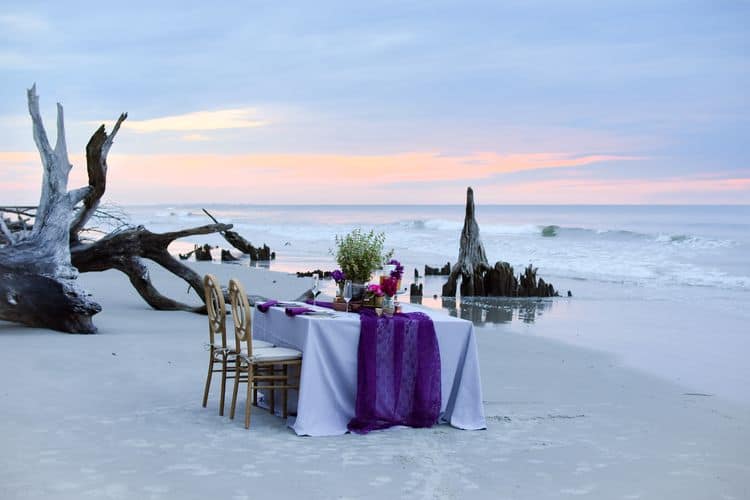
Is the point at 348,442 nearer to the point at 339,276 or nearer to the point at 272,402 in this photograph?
the point at 272,402

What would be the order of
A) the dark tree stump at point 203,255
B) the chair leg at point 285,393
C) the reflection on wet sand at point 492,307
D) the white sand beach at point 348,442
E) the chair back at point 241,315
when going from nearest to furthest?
the white sand beach at point 348,442, the chair back at point 241,315, the chair leg at point 285,393, the reflection on wet sand at point 492,307, the dark tree stump at point 203,255

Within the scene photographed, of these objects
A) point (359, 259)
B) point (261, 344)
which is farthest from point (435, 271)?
point (261, 344)

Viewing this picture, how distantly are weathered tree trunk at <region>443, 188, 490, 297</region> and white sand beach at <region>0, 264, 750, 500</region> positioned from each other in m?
7.59

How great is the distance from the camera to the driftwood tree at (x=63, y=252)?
9.82m

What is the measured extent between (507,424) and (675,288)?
47.0 ft

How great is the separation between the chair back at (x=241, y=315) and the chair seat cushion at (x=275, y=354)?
0.23 feet

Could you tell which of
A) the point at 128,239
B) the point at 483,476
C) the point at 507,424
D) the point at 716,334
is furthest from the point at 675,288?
the point at 483,476

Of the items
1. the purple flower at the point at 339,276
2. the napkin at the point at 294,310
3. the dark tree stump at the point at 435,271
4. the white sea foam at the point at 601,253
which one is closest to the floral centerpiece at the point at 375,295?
the purple flower at the point at 339,276

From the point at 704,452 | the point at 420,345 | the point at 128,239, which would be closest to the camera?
the point at 704,452

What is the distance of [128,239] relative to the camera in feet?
39.1

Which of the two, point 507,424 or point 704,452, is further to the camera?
point 507,424

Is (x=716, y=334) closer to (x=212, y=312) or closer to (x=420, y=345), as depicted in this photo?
(x=420, y=345)

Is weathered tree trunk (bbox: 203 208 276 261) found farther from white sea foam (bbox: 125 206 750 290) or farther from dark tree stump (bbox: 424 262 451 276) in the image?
dark tree stump (bbox: 424 262 451 276)

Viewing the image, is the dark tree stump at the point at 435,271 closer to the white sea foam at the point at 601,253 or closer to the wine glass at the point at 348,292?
the white sea foam at the point at 601,253
